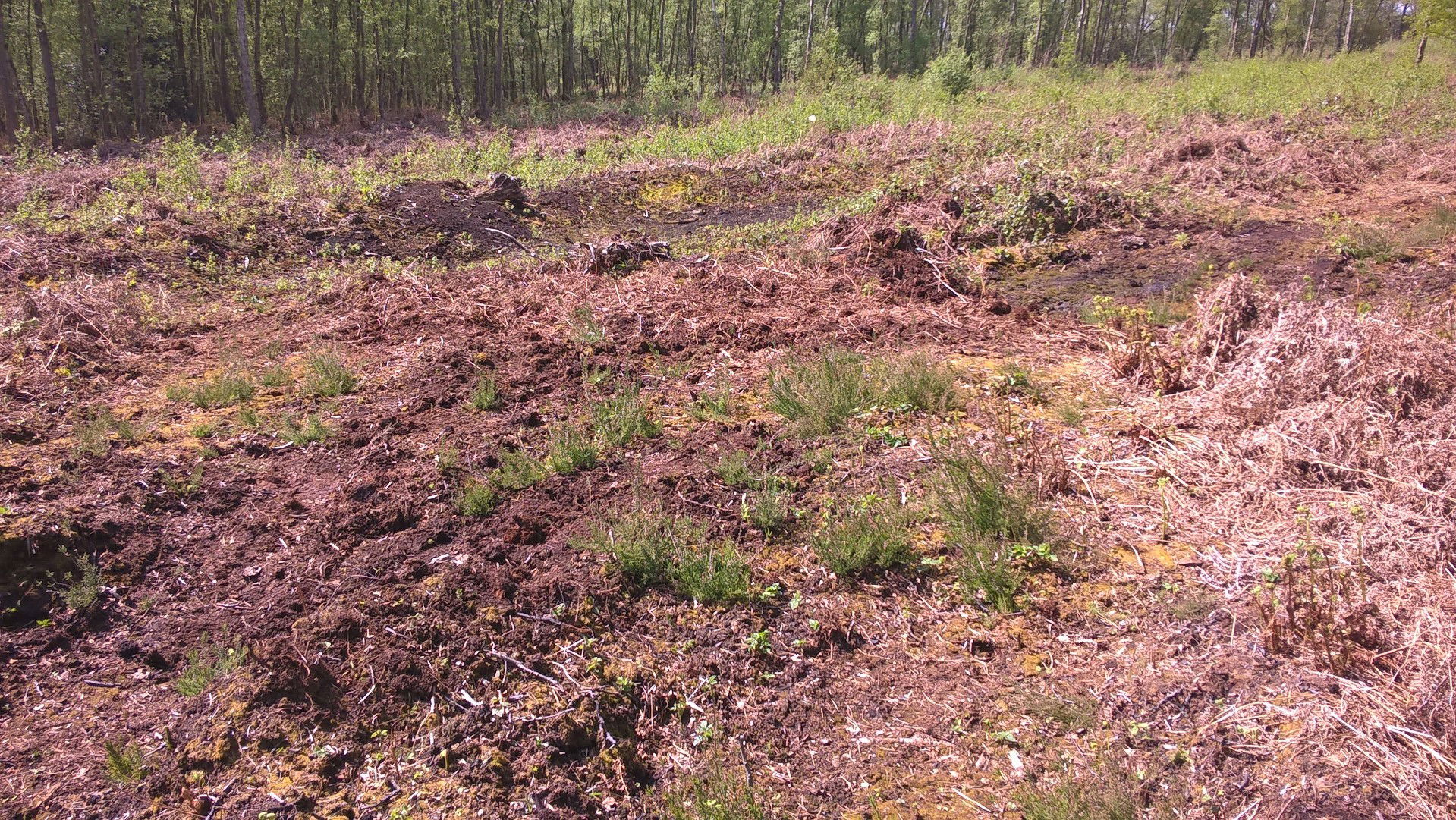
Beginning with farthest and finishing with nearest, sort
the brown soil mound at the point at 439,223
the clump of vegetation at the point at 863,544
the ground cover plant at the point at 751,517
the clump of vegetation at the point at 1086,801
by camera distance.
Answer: the brown soil mound at the point at 439,223
the clump of vegetation at the point at 863,544
the ground cover plant at the point at 751,517
the clump of vegetation at the point at 1086,801

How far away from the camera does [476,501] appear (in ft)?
13.1

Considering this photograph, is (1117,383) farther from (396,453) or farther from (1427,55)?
(1427,55)

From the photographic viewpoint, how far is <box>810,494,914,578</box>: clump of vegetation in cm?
358

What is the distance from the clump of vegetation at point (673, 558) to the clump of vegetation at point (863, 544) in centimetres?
42

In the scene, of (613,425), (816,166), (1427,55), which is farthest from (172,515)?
(1427,55)

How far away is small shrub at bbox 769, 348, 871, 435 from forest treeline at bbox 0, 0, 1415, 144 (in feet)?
59.4

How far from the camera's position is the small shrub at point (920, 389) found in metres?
4.91

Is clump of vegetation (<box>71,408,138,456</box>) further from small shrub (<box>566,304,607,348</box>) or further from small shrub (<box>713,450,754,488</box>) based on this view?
small shrub (<box>713,450,754,488</box>)

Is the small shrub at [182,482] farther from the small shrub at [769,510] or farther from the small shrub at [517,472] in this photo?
the small shrub at [769,510]

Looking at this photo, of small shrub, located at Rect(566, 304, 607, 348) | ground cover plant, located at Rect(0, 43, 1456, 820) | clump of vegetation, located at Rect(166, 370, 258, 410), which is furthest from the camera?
small shrub, located at Rect(566, 304, 607, 348)

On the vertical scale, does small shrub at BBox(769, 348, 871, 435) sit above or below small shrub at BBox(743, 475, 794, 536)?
above

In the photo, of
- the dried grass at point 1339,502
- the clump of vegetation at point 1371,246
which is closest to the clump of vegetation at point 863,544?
the dried grass at point 1339,502

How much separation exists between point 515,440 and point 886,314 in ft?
11.2

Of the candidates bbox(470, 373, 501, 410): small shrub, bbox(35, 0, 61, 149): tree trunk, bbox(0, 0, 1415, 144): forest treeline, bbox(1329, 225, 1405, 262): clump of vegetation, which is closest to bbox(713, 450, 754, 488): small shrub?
bbox(470, 373, 501, 410): small shrub
